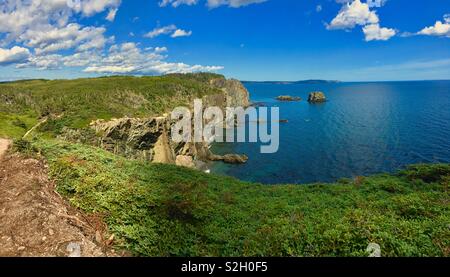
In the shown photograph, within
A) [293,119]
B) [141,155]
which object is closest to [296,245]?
[141,155]

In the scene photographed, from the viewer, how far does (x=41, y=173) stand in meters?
14.1

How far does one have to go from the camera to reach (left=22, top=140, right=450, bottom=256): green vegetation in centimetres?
1090

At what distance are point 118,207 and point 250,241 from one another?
18.5 feet

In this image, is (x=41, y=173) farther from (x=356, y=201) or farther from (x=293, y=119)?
(x=293, y=119)

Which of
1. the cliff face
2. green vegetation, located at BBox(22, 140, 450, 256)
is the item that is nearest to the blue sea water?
the cliff face

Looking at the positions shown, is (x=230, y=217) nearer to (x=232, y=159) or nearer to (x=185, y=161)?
(x=185, y=161)

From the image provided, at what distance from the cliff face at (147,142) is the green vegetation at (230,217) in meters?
23.5

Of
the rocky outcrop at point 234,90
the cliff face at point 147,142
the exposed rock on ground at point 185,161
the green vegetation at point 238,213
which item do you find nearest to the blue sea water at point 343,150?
the exposed rock on ground at point 185,161

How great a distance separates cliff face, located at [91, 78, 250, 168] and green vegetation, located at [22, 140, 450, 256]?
23505 mm

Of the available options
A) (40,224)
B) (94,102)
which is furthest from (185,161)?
(40,224)

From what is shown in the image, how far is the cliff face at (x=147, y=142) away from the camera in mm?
42219

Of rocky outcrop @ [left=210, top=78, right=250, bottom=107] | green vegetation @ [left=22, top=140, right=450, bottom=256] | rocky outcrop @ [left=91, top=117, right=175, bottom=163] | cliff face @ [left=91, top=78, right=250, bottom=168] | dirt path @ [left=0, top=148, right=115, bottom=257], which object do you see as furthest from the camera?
rocky outcrop @ [left=210, top=78, right=250, bottom=107]

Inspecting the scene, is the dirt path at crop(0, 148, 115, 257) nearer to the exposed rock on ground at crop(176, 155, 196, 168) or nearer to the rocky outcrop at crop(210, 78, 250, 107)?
the exposed rock on ground at crop(176, 155, 196, 168)

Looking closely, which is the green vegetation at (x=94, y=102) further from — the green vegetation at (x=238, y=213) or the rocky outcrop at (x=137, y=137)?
the green vegetation at (x=238, y=213)
